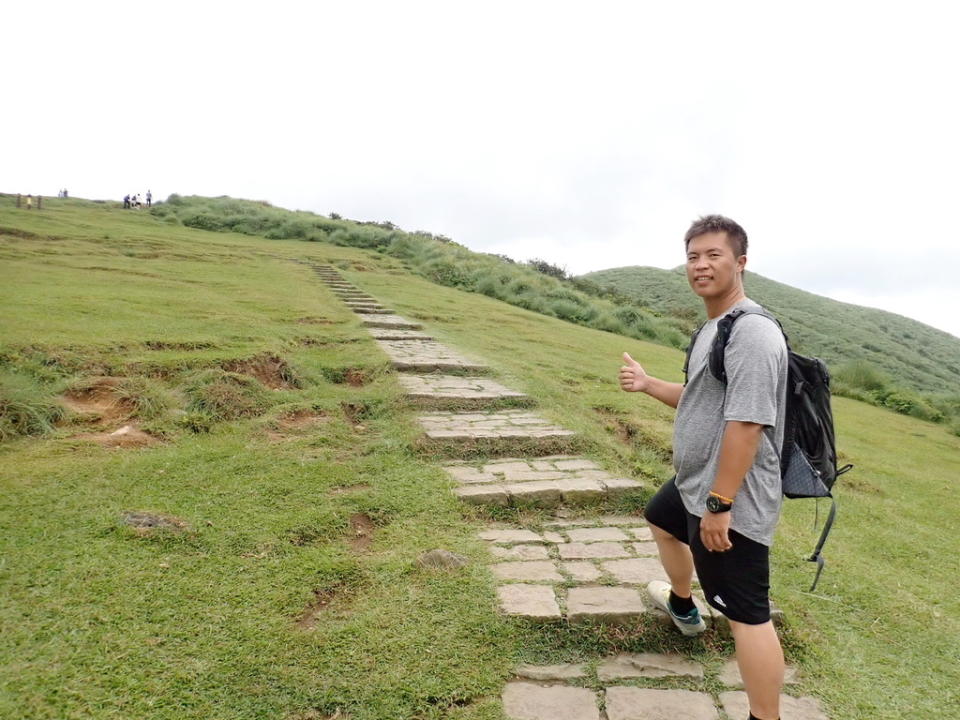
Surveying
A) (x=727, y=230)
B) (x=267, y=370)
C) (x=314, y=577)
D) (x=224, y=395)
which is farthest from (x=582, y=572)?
(x=267, y=370)

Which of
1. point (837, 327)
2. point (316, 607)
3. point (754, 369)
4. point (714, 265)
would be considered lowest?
point (316, 607)

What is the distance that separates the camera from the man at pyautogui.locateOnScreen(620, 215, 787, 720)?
2.15 m

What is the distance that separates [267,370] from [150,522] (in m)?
3.41

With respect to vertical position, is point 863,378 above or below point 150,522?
above

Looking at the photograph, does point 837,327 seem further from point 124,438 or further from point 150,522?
point 150,522

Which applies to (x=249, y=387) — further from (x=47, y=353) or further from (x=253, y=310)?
(x=253, y=310)

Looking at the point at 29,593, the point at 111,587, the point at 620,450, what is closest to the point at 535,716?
the point at 111,587

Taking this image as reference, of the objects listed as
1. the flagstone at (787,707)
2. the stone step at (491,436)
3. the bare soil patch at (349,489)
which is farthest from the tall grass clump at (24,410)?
the flagstone at (787,707)

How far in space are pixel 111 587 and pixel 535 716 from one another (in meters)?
1.97

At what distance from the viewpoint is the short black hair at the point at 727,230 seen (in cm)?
244

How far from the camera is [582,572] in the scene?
3332 mm

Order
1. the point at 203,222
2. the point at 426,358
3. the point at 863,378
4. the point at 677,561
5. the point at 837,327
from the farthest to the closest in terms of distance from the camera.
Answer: the point at 837,327 < the point at 203,222 < the point at 863,378 < the point at 426,358 < the point at 677,561

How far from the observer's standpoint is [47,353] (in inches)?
227

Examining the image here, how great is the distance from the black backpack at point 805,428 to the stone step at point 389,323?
26.1 ft
